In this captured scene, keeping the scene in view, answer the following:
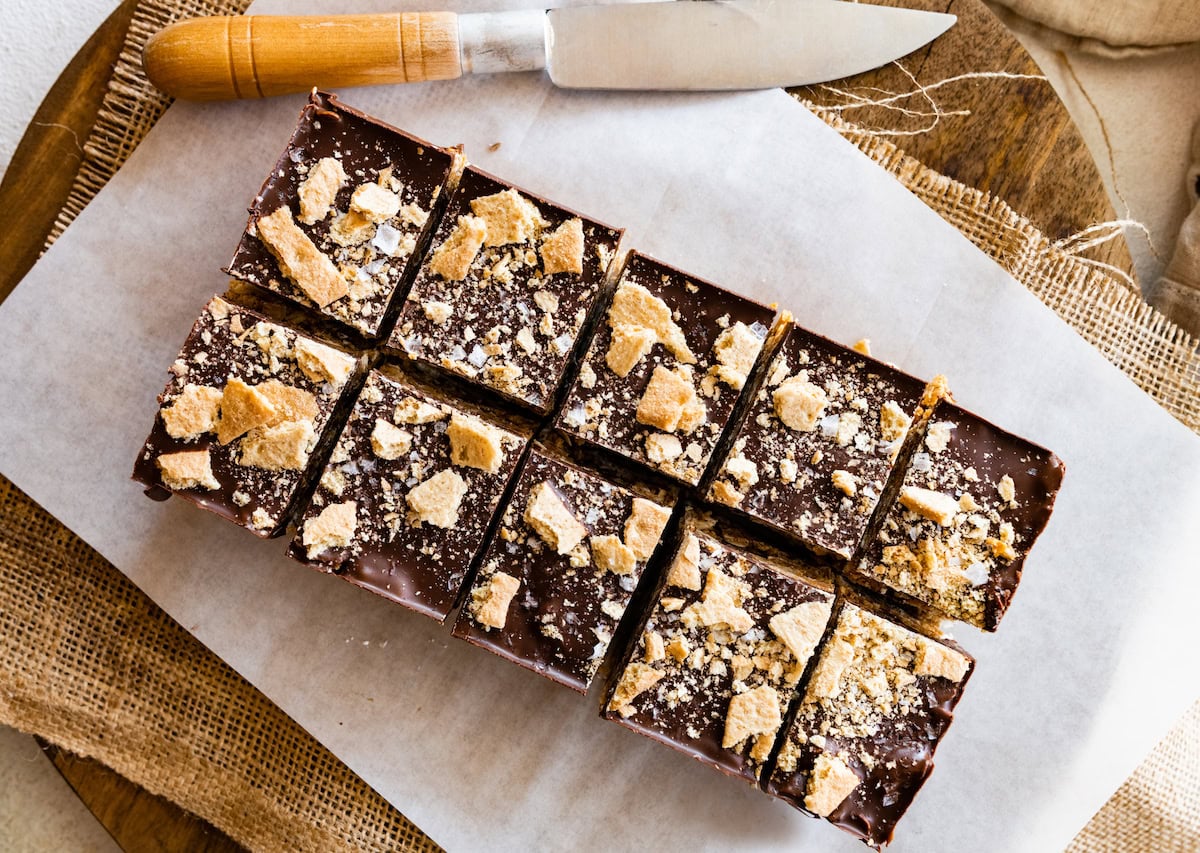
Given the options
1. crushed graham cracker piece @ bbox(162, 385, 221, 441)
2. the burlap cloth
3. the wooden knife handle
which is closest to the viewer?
crushed graham cracker piece @ bbox(162, 385, 221, 441)

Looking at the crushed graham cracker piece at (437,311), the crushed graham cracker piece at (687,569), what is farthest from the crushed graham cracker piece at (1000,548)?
the crushed graham cracker piece at (437,311)

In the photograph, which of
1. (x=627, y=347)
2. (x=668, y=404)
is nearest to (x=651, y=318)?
(x=627, y=347)

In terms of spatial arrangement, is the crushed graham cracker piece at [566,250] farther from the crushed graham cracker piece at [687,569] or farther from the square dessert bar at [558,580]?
the crushed graham cracker piece at [687,569]

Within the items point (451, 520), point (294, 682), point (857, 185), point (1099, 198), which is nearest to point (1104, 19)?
point (1099, 198)

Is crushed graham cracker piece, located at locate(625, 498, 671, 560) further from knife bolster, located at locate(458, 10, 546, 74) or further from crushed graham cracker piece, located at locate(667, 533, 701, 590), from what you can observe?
→ knife bolster, located at locate(458, 10, 546, 74)

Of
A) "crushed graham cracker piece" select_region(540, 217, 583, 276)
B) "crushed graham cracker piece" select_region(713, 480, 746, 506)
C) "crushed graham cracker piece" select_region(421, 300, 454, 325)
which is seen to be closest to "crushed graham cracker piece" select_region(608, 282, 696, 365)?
"crushed graham cracker piece" select_region(540, 217, 583, 276)

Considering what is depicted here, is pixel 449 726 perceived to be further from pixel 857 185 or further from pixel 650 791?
pixel 857 185
